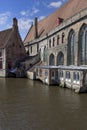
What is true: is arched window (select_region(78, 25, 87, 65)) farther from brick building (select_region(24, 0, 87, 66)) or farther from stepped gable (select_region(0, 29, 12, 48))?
stepped gable (select_region(0, 29, 12, 48))

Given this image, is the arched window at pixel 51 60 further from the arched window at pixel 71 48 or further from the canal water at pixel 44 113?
the canal water at pixel 44 113

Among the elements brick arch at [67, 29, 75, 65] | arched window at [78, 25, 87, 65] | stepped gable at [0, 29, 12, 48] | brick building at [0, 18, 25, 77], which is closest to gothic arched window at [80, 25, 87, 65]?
arched window at [78, 25, 87, 65]

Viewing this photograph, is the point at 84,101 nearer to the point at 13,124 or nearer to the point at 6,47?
the point at 13,124

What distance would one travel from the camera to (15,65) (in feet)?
138

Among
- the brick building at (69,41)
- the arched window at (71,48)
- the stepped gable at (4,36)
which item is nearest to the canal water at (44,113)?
the brick building at (69,41)

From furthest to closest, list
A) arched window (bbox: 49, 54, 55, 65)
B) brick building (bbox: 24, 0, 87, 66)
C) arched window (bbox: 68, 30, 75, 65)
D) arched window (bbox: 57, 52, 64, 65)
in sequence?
arched window (bbox: 49, 54, 55, 65) → arched window (bbox: 57, 52, 64, 65) → arched window (bbox: 68, 30, 75, 65) → brick building (bbox: 24, 0, 87, 66)

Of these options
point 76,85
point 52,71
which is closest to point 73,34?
point 52,71

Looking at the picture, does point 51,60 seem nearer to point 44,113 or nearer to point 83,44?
point 83,44

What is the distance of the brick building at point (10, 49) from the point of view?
40906 millimetres

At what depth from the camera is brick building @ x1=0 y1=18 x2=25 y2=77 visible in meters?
40.9

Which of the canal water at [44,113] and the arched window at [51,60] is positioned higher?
the arched window at [51,60]

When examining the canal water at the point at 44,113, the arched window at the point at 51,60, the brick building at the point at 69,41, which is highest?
the brick building at the point at 69,41

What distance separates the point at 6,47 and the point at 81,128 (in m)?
32.5

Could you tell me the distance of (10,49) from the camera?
4166 cm
